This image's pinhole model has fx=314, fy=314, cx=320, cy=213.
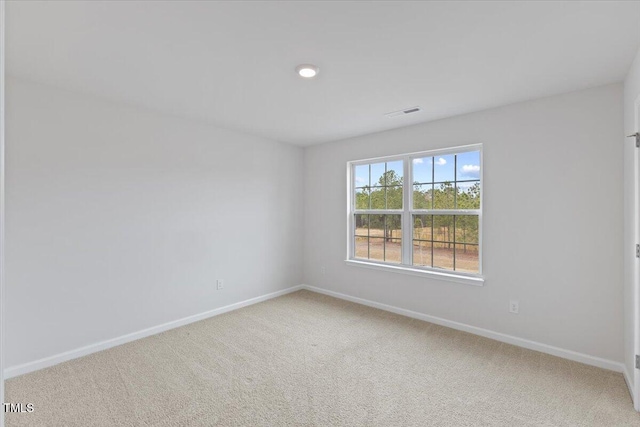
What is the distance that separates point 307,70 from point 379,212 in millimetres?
2424

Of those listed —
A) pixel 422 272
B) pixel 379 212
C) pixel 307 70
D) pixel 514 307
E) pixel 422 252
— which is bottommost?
pixel 514 307

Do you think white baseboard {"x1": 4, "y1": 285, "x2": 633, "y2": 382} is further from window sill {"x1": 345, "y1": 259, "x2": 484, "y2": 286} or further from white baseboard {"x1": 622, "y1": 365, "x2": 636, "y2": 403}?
window sill {"x1": 345, "y1": 259, "x2": 484, "y2": 286}

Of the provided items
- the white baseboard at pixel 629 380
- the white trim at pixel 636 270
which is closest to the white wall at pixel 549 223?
the white baseboard at pixel 629 380

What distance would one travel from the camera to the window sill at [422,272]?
3.37 metres

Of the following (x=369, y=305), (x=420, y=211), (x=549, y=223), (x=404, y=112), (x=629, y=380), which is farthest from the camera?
(x=369, y=305)

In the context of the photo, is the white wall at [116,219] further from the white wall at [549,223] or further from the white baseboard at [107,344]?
the white wall at [549,223]

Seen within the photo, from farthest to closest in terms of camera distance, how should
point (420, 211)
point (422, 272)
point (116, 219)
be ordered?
1. point (420, 211)
2. point (422, 272)
3. point (116, 219)

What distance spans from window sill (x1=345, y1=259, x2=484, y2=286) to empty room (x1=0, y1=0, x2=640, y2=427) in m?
0.03

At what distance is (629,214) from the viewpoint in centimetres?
240

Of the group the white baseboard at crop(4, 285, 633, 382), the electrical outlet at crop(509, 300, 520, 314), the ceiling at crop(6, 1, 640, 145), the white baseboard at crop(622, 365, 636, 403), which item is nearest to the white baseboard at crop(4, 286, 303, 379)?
the white baseboard at crop(4, 285, 633, 382)

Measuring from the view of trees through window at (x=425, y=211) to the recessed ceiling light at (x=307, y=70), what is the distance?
2.01 meters

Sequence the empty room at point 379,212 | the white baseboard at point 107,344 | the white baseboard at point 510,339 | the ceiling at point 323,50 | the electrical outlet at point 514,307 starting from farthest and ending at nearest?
the electrical outlet at point 514,307
the white baseboard at point 510,339
the white baseboard at point 107,344
the empty room at point 379,212
the ceiling at point 323,50

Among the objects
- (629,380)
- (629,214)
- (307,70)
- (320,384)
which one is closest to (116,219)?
(307,70)

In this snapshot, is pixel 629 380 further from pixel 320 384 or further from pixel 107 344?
pixel 107 344
